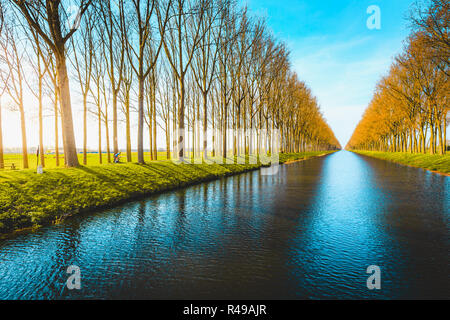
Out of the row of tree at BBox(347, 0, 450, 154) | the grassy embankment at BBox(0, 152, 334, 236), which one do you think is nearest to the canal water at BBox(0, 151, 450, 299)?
the grassy embankment at BBox(0, 152, 334, 236)

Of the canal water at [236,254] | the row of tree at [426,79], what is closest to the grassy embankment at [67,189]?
the canal water at [236,254]

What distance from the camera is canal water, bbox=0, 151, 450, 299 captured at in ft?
11.3

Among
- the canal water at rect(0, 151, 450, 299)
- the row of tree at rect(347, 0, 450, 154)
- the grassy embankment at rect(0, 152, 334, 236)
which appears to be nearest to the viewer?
the canal water at rect(0, 151, 450, 299)

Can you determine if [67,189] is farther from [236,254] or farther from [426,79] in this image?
[426,79]

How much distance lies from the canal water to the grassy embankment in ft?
2.21

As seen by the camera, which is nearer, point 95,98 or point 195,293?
point 195,293

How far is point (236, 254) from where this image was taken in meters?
4.61

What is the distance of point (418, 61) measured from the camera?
98.5 ft

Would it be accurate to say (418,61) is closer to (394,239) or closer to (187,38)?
(187,38)

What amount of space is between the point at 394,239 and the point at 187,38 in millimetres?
21413

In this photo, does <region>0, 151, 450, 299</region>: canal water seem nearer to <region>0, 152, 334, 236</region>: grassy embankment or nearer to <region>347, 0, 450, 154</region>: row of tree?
<region>0, 152, 334, 236</region>: grassy embankment

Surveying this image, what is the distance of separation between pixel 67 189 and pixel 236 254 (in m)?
6.91
